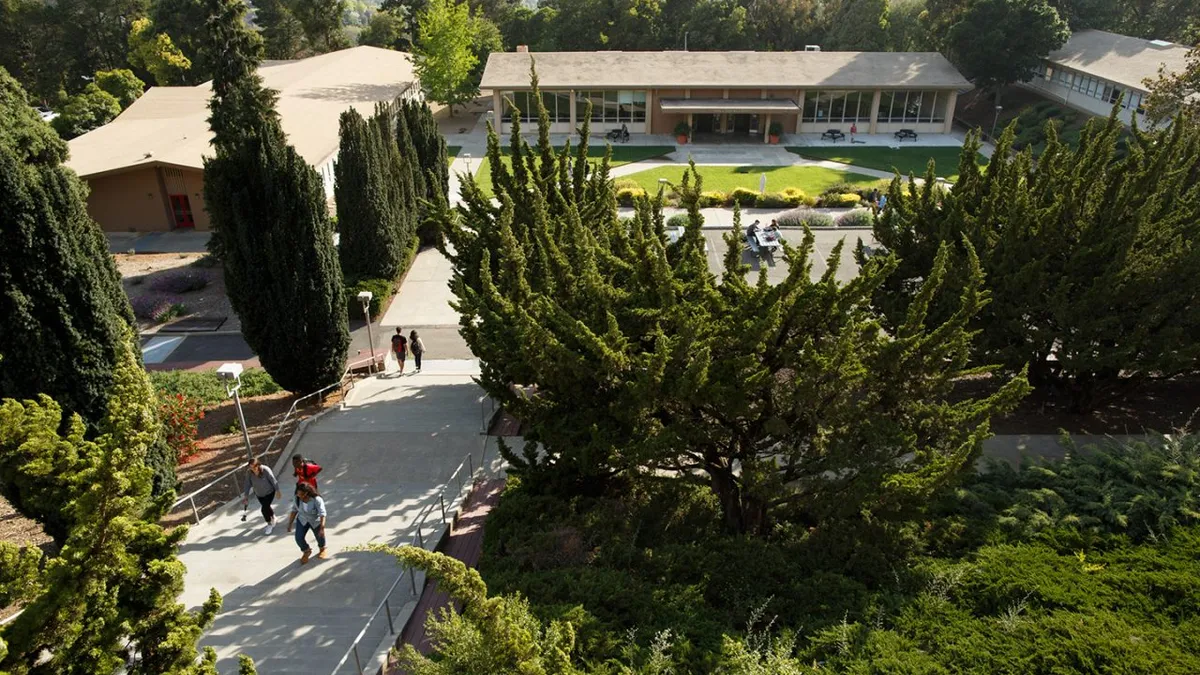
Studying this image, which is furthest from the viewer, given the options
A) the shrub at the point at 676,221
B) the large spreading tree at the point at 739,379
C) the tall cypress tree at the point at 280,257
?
the shrub at the point at 676,221

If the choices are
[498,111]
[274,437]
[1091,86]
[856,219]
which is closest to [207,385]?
[274,437]

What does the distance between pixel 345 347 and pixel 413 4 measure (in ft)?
167

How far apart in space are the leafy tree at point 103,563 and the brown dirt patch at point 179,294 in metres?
19.0

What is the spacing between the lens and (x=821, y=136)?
44.2 metres

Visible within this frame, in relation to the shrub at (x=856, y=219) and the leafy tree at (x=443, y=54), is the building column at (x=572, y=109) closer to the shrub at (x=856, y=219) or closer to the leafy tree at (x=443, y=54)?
the leafy tree at (x=443, y=54)

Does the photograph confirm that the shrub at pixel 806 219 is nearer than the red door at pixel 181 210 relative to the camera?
Yes

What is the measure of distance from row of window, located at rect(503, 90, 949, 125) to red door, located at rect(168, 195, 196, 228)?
18068 millimetres

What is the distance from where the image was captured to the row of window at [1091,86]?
38.8 m

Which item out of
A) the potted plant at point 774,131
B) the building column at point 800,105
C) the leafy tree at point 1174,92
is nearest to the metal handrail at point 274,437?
the leafy tree at point 1174,92

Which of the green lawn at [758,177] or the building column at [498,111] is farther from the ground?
the building column at [498,111]

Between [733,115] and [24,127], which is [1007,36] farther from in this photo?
[24,127]

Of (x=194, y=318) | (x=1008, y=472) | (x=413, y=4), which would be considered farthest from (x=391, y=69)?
(x=1008, y=472)

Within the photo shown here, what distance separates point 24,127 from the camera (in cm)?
1831

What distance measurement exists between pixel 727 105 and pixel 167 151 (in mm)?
27445
